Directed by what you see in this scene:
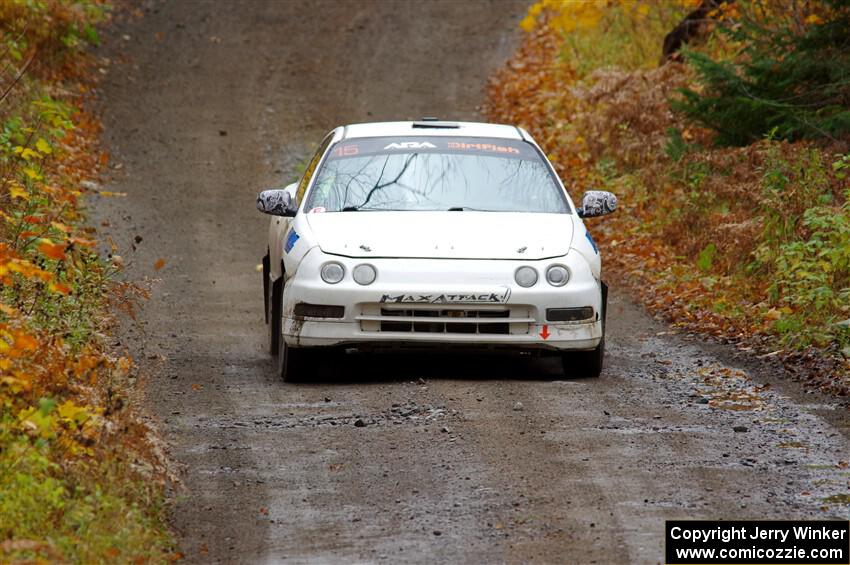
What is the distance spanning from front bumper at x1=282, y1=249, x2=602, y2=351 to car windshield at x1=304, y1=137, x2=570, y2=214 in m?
0.94

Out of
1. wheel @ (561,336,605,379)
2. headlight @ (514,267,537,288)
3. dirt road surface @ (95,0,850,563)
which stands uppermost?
headlight @ (514,267,537,288)

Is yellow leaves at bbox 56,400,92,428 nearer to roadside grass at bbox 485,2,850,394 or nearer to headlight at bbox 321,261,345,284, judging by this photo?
headlight at bbox 321,261,345,284

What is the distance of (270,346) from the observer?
10172 mm

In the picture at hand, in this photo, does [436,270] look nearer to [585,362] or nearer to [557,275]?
[557,275]

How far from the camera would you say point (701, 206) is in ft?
47.2

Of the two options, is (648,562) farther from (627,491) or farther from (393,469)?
(393,469)

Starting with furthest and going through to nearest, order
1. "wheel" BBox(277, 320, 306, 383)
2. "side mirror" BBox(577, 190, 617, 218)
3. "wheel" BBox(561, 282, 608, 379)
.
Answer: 1. "side mirror" BBox(577, 190, 617, 218)
2. "wheel" BBox(561, 282, 608, 379)
3. "wheel" BBox(277, 320, 306, 383)

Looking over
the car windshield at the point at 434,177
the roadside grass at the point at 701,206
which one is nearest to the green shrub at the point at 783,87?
the roadside grass at the point at 701,206

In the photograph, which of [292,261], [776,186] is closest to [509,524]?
[292,261]

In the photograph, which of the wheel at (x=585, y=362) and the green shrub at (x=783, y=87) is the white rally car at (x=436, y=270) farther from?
the green shrub at (x=783, y=87)

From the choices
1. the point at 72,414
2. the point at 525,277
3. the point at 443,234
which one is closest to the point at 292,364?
the point at 443,234

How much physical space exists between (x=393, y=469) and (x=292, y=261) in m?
2.67

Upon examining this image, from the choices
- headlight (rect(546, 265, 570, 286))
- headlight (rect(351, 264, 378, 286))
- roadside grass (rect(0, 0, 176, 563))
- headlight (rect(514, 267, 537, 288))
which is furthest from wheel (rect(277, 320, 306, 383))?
headlight (rect(546, 265, 570, 286))

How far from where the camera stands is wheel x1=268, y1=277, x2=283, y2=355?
30.8 ft
